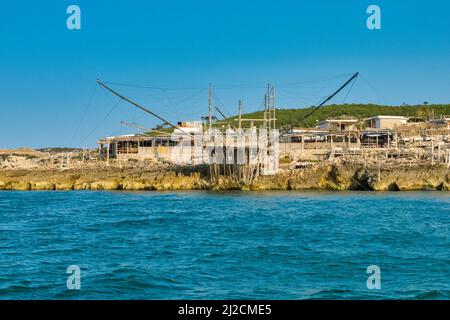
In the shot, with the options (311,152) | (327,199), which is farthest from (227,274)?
(311,152)

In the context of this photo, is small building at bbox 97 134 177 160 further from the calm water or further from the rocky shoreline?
the calm water

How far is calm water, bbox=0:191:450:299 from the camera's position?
47.1 ft

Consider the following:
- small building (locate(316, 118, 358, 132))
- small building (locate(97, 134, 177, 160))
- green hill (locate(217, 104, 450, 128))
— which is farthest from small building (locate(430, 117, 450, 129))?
small building (locate(97, 134, 177, 160))

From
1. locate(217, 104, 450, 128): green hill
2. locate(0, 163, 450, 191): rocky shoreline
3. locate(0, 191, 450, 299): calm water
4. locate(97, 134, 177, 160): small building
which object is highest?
locate(217, 104, 450, 128): green hill

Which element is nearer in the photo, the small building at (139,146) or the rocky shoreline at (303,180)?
the rocky shoreline at (303,180)

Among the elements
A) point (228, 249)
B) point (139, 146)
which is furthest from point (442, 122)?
point (228, 249)

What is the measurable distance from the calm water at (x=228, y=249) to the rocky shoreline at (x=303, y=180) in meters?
9.76

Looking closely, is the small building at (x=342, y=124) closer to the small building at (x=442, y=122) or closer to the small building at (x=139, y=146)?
the small building at (x=442, y=122)

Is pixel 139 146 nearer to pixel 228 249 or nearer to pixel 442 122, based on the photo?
pixel 442 122

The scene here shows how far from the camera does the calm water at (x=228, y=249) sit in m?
14.4

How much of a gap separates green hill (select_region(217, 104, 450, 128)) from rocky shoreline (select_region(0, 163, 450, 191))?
54373 mm

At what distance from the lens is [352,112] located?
4628 inches

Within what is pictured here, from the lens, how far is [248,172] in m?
47.1

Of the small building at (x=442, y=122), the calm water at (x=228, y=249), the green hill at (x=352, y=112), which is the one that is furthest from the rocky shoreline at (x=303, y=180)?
the green hill at (x=352, y=112)
